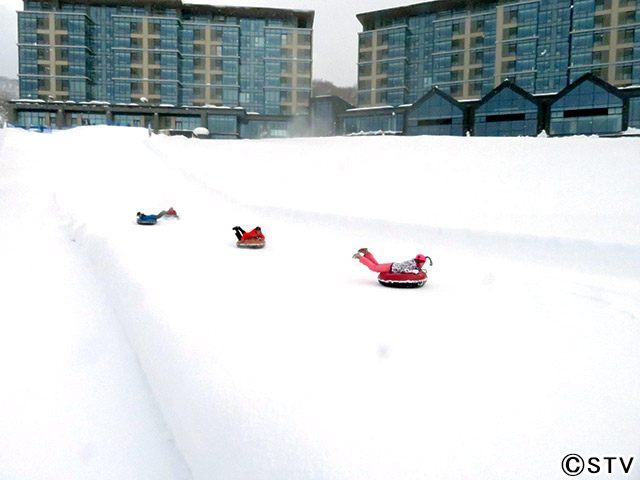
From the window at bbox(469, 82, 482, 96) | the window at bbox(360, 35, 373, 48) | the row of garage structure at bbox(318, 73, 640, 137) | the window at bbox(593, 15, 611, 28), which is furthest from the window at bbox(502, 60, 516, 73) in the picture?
the window at bbox(360, 35, 373, 48)

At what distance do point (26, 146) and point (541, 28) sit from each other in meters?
58.3

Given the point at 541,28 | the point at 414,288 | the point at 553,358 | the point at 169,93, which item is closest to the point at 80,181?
the point at 414,288

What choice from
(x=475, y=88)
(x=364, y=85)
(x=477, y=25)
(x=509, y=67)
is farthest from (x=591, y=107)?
(x=364, y=85)

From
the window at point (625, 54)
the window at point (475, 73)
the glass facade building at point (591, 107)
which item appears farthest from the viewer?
the window at point (475, 73)

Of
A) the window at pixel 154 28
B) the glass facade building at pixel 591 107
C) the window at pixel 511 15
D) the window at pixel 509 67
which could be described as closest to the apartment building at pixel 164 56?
the window at pixel 154 28

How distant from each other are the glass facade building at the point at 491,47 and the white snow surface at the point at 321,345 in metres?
52.7

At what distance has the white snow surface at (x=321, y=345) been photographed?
2557 mm

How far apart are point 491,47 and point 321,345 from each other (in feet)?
211

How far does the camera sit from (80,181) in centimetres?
1462

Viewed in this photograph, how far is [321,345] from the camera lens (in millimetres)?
3658

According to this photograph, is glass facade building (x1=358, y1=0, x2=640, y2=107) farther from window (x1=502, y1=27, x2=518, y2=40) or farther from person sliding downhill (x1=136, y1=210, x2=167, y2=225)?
person sliding downhill (x1=136, y1=210, x2=167, y2=225)

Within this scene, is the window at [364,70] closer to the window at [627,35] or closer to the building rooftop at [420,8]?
the building rooftop at [420,8]

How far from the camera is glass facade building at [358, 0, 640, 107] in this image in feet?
168

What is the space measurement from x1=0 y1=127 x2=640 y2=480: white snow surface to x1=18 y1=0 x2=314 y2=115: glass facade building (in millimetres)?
57933
